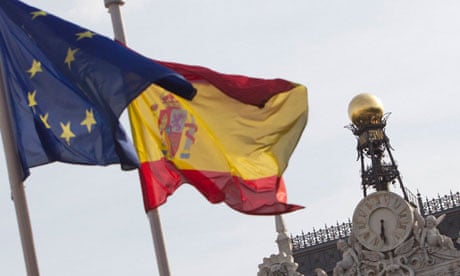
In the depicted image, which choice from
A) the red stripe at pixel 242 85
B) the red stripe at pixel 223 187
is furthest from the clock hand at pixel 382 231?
the red stripe at pixel 223 187

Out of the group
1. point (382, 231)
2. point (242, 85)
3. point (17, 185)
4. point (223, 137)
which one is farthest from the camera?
point (382, 231)

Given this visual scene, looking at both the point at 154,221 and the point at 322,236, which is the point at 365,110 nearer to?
the point at 322,236

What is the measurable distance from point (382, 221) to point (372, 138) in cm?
467

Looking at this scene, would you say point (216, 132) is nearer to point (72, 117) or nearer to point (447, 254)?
point (72, 117)

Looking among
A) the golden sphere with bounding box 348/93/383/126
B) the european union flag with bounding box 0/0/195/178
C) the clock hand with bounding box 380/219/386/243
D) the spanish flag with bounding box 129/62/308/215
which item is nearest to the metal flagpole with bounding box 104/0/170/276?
the spanish flag with bounding box 129/62/308/215

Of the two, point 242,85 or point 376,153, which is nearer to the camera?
point 242,85

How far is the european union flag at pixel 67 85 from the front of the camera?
61.1 feet

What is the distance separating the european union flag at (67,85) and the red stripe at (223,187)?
173 centimetres

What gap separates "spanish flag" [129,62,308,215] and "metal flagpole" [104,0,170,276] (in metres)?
0.37

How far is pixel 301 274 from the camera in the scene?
176ft

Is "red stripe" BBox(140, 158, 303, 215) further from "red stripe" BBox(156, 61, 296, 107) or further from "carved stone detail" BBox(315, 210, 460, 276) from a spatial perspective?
"carved stone detail" BBox(315, 210, 460, 276)

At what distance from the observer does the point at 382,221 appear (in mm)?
49062

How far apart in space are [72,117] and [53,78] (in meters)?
0.66

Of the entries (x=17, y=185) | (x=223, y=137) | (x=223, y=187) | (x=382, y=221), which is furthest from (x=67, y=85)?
(x=382, y=221)
